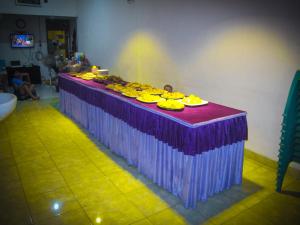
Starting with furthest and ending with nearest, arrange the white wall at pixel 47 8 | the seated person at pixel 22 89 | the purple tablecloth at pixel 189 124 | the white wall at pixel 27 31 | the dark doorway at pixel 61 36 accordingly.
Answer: the dark doorway at pixel 61 36 < the white wall at pixel 27 31 < the white wall at pixel 47 8 < the seated person at pixel 22 89 < the purple tablecloth at pixel 189 124

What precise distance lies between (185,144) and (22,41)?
8.57m

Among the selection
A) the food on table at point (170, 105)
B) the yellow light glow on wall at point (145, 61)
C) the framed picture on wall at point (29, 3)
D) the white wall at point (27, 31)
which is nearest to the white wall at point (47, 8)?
the framed picture on wall at point (29, 3)

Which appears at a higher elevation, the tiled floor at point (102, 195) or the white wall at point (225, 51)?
the white wall at point (225, 51)

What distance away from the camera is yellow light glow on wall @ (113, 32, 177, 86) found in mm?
5035

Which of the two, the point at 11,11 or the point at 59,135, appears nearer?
the point at 59,135

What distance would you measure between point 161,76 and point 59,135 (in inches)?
88.5

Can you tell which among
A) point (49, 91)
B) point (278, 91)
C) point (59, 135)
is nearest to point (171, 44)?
point (278, 91)

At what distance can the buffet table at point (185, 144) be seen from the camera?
2.44m

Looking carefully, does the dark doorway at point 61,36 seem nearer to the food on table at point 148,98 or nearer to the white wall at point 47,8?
the white wall at point 47,8

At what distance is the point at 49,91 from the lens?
7.93 meters

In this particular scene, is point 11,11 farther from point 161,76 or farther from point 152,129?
point 152,129

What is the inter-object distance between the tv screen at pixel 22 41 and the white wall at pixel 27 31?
157 mm

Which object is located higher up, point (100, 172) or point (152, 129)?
point (152, 129)

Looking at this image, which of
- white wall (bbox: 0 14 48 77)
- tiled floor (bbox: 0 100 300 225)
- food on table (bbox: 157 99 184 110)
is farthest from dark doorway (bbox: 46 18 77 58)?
food on table (bbox: 157 99 184 110)
